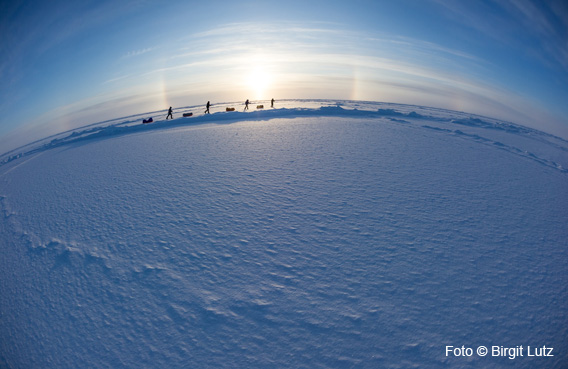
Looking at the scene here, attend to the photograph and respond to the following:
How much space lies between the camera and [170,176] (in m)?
8.09

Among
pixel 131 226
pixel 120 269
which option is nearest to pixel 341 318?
pixel 120 269

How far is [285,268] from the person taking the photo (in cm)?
386

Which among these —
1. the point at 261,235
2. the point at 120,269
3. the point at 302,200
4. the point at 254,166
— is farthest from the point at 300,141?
the point at 120,269

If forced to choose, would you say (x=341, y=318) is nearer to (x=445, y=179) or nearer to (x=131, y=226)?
(x=131, y=226)

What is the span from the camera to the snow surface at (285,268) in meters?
2.81

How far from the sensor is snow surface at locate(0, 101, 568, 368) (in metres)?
2.81

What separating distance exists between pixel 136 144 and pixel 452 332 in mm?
17297

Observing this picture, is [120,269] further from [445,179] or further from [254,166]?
[445,179]

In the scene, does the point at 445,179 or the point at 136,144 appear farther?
the point at 136,144

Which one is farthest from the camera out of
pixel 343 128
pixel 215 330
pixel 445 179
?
pixel 343 128

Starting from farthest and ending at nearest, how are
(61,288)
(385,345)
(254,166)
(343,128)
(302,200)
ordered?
(343,128) < (254,166) < (302,200) < (61,288) < (385,345)

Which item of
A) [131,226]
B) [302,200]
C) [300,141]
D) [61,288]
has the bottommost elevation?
[61,288]

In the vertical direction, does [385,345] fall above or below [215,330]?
above

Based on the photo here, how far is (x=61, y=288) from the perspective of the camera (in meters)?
3.78
